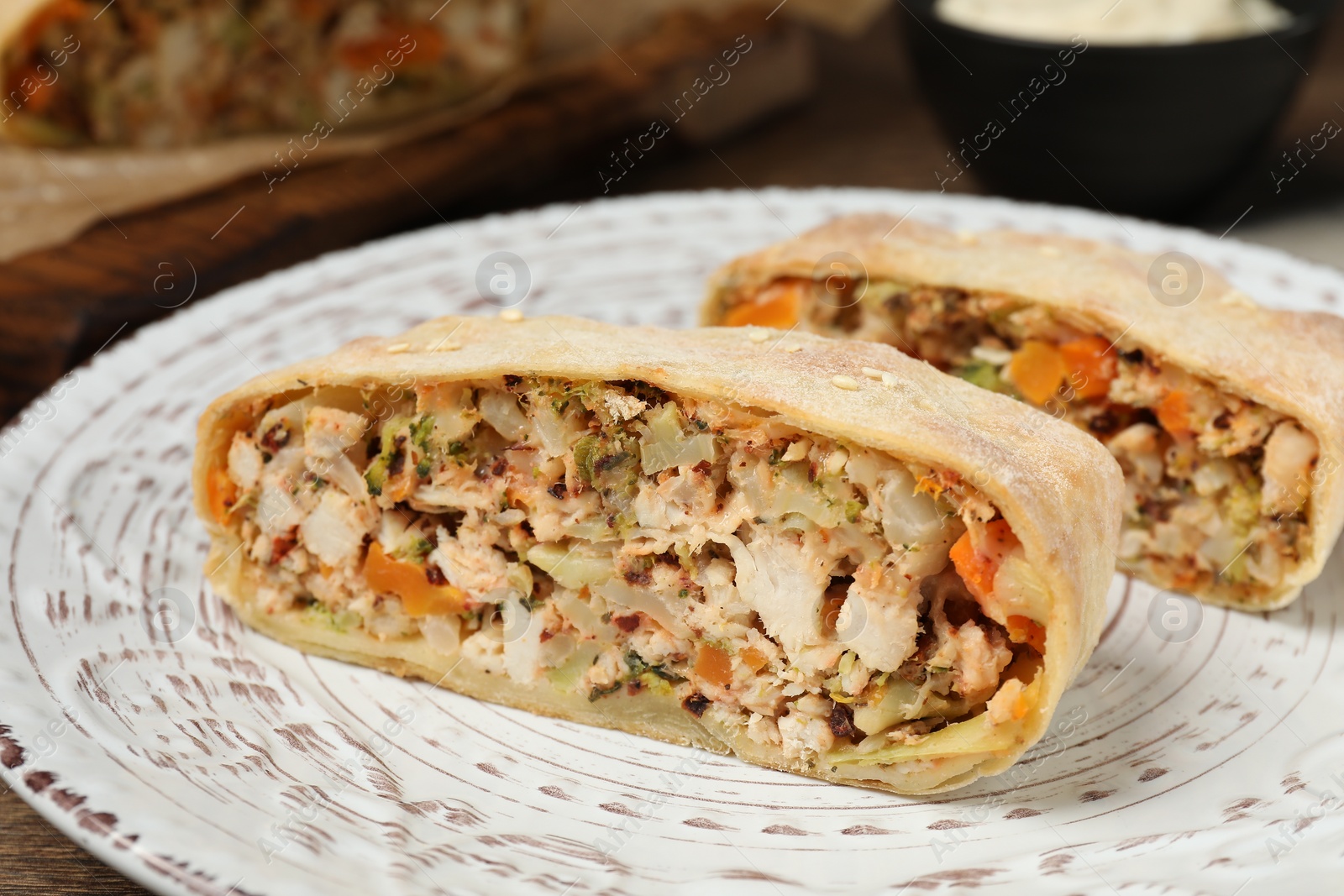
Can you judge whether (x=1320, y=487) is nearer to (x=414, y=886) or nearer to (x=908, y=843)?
(x=908, y=843)

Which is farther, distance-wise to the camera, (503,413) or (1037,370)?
(1037,370)

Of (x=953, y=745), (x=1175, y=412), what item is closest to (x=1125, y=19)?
(x=1175, y=412)

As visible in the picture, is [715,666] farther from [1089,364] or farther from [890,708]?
[1089,364]

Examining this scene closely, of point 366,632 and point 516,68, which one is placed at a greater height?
point 516,68

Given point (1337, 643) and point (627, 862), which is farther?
point (1337, 643)

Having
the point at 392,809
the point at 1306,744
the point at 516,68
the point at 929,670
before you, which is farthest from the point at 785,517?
the point at 516,68

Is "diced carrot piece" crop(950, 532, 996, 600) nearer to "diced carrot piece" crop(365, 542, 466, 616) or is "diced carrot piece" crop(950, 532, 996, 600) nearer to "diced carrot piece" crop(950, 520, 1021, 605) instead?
"diced carrot piece" crop(950, 520, 1021, 605)

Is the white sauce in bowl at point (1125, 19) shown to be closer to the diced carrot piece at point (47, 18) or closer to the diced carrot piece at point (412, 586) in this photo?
the diced carrot piece at point (412, 586)

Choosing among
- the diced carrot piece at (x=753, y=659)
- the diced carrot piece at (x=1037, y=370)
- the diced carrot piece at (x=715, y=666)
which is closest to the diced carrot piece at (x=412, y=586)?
the diced carrot piece at (x=715, y=666)
